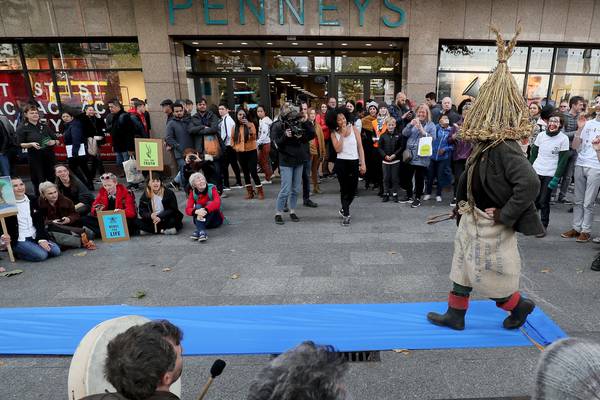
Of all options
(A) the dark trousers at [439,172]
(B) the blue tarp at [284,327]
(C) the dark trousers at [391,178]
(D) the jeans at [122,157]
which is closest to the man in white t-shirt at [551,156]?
(A) the dark trousers at [439,172]

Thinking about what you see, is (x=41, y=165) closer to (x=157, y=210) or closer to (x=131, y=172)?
(x=131, y=172)

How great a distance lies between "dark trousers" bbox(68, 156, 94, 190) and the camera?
8.23 m

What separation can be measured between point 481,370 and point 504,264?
30.5 inches

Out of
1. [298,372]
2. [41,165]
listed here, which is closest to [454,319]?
[298,372]

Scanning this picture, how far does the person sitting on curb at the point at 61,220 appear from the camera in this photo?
525 cm

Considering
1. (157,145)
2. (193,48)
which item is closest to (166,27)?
(193,48)

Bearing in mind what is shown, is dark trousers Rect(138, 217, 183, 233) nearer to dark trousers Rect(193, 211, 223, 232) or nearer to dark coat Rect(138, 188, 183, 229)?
dark coat Rect(138, 188, 183, 229)

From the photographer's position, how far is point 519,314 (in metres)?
2.92

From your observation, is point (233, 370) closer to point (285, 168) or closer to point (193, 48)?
point (285, 168)

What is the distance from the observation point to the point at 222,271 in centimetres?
449

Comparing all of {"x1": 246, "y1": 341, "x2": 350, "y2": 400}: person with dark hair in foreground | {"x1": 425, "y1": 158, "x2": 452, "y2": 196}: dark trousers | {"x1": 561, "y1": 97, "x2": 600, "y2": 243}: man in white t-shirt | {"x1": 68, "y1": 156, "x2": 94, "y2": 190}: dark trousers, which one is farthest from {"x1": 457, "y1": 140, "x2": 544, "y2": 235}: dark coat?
{"x1": 68, "y1": 156, "x2": 94, "y2": 190}: dark trousers

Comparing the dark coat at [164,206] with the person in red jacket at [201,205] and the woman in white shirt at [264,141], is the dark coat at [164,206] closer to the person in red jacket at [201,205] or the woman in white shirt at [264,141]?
the person in red jacket at [201,205]

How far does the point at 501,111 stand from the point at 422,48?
7751 millimetres

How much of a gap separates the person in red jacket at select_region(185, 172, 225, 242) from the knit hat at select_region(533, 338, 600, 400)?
4.87 metres
